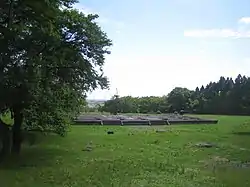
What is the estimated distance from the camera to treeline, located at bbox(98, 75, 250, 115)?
306 feet

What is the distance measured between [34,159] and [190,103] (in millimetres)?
80544

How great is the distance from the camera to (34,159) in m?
23.0

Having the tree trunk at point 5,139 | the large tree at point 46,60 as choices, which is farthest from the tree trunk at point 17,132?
the tree trunk at point 5,139

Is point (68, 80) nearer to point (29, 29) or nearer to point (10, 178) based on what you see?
point (29, 29)

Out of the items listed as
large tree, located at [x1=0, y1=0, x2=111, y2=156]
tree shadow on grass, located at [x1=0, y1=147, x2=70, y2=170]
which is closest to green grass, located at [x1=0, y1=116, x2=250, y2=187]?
tree shadow on grass, located at [x1=0, y1=147, x2=70, y2=170]

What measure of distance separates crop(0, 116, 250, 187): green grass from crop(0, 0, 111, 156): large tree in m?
2.70

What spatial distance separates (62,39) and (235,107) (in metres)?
74.9

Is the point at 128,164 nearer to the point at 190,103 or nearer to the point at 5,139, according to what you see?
the point at 5,139

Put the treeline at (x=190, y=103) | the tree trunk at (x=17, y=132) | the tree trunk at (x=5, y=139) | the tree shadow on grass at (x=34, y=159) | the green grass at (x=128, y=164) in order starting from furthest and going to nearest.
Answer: the treeline at (x=190, y=103) < the tree trunk at (x=17, y=132) < the tree trunk at (x=5, y=139) < the tree shadow on grass at (x=34, y=159) < the green grass at (x=128, y=164)

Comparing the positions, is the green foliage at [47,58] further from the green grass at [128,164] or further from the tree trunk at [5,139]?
the green grass at [128,164]

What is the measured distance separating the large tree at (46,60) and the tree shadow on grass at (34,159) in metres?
1.26

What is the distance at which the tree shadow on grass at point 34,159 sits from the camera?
68.5ft

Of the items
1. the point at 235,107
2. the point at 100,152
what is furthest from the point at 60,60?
the point at 235,107

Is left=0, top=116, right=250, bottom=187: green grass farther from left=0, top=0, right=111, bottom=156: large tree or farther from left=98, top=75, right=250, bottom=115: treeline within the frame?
left=98, top=75, right=250, bottom=115: treeline
